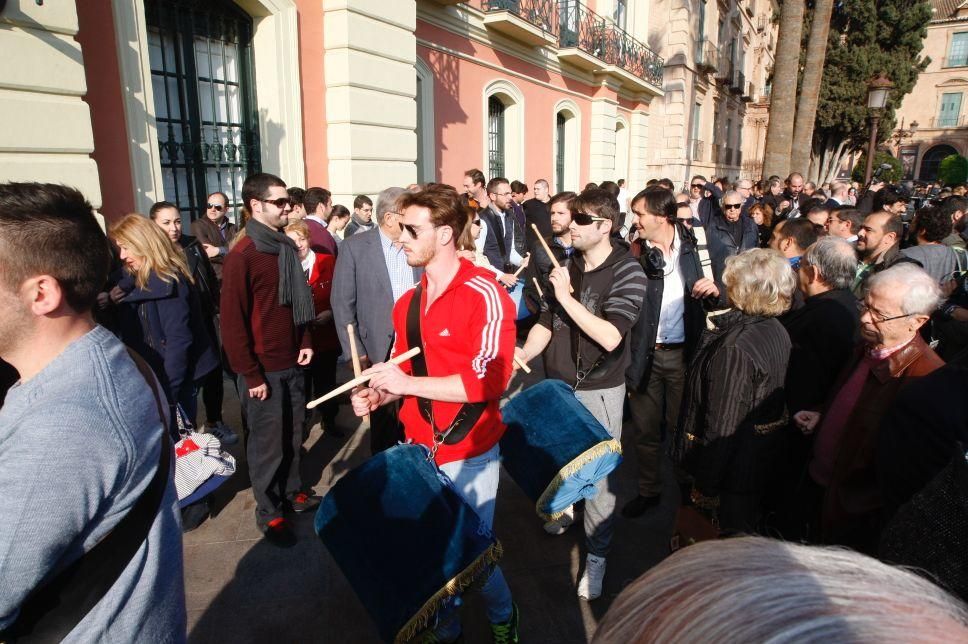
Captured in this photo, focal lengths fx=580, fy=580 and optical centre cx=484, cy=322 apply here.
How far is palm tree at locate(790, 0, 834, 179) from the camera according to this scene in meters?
14.2

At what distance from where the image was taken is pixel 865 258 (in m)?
4.55

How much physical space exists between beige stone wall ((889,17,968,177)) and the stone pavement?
194ft

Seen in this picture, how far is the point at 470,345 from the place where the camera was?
2.24m

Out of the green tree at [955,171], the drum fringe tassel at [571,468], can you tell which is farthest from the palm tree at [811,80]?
the green tree at [955,171]

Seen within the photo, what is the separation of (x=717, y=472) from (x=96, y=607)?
7.76ft

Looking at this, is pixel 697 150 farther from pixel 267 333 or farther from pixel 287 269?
pixel 267 333

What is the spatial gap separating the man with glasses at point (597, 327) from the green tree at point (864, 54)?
30775 millimetres

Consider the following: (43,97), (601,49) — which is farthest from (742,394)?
(601,49)

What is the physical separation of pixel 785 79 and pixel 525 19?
634 cm

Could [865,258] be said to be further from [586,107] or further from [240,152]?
[586,107]

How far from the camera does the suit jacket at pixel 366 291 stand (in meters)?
Answer: 3.83

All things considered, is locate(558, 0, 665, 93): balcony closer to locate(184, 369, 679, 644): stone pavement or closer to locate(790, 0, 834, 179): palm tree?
locate(790, 0, 834, 179): palm tree

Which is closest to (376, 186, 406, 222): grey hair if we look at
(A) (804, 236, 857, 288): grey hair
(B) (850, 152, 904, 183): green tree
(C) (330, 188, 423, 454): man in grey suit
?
(C) (330, 188, 423, 454): man in grey suit

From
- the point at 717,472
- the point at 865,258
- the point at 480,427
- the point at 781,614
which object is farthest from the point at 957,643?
the point at 865,258
